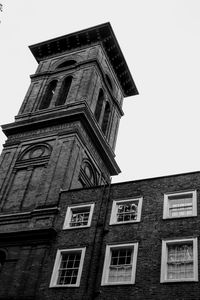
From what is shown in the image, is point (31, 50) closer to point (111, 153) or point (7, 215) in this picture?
point (111, 153)

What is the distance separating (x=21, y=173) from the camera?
34250mm

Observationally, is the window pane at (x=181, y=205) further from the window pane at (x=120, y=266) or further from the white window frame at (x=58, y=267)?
the white window frame at (x=58, y=267)

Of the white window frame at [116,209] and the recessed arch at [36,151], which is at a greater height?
the recessed arch at [36,151]

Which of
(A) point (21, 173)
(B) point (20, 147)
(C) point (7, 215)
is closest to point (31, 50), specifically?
(B) point (20, 147)

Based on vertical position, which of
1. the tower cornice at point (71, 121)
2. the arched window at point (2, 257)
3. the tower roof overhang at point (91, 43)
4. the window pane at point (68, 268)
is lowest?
the window pane at point (68, 268)

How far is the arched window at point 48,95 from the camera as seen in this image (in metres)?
40.9

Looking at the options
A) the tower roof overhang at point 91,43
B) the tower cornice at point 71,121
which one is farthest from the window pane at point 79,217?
the tower roof overhang at point 91,43

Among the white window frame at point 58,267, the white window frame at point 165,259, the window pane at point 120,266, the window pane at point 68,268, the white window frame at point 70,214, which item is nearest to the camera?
the white window frame at point 165,259

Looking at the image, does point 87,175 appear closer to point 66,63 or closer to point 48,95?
point 48,95

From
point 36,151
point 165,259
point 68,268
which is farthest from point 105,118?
point 165,259

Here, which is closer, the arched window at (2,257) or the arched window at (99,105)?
the arched window at (2,257)

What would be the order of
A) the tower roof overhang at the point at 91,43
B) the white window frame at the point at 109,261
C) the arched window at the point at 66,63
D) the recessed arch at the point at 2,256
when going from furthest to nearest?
the tower roof overhang at the point at 91,43, the arched window at the point at 66,63, the recessed arch at the point at 2,256, the white window frame at the point at 109,261

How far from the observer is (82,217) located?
27922mm

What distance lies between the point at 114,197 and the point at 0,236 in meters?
7.95
